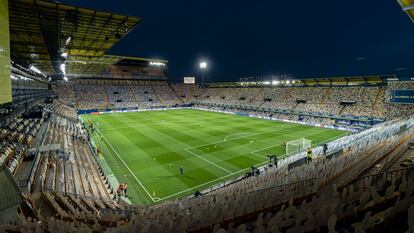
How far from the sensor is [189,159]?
2130 cm

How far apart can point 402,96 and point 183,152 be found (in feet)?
117

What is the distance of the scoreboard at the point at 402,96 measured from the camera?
3391cm

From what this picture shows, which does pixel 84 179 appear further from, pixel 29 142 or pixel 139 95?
pixel 139 95

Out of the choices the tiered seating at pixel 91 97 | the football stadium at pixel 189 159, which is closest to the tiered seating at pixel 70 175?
the football stadium at pixel 189 159

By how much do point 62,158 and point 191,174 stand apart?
913cm

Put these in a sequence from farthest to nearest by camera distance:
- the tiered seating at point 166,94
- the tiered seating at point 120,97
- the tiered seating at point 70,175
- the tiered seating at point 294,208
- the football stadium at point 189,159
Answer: the tiered seating at point 166,94
the tiered seating at point 120,97
the tiered seating at point 70,175
the football stadium at point 189,159
the tiered seating at point 294,208

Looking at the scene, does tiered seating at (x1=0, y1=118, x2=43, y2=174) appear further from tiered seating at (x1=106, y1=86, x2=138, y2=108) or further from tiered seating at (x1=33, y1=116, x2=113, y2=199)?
tiered seating at (x1=106, y1=86, x2=138, y2=108)

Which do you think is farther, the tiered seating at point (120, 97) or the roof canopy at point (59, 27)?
the tiered seating at point (120, 97)

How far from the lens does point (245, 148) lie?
24.6m

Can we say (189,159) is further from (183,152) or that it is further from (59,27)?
(59,27)

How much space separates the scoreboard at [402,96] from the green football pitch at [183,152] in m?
12.1

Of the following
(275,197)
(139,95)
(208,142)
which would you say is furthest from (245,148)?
(139,95)

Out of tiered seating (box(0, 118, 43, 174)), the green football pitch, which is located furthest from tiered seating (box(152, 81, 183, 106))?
tiered seating (box(0, 118, 43, 174))

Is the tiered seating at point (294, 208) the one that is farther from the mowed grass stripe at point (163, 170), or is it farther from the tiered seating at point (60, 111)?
the tiered seating at point (60, 111)
